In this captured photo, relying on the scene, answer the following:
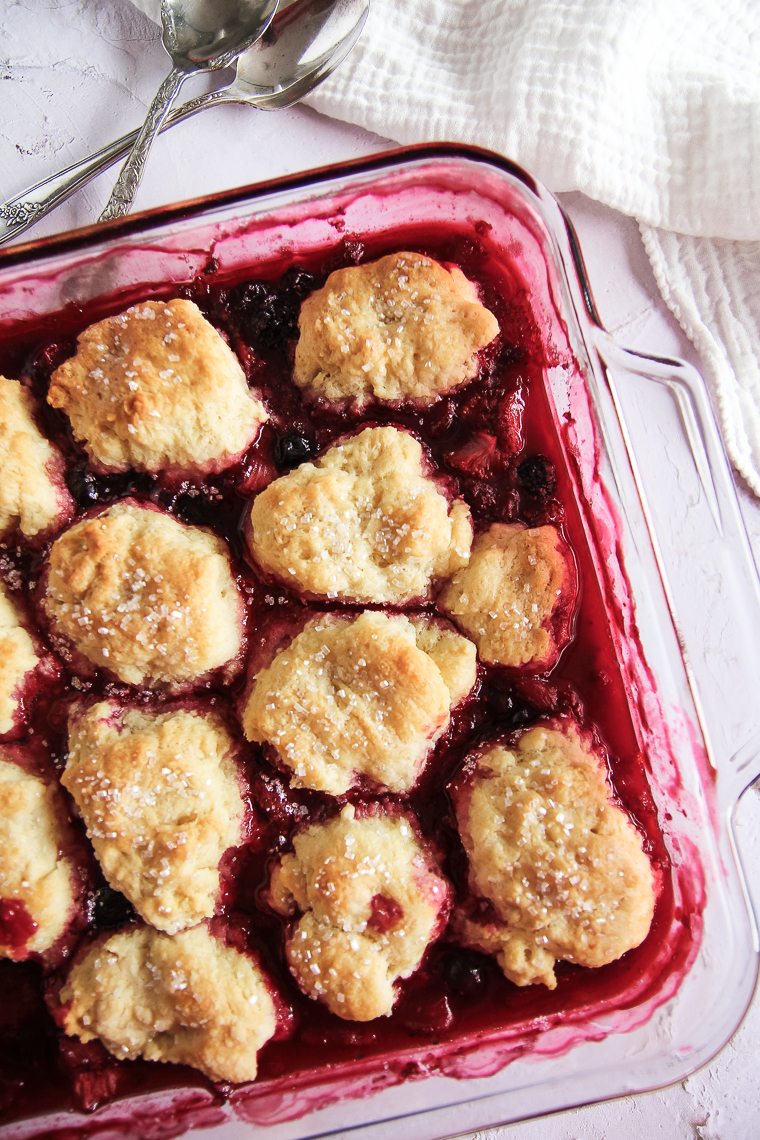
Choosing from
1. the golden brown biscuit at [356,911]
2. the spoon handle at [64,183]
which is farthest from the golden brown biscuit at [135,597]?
the spoon handle at [64,183]

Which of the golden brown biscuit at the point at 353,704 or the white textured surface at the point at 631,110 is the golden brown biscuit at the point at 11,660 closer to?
the golden brown biscuit at the point at 353,704

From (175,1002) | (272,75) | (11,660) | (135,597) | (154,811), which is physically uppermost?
(272,75)

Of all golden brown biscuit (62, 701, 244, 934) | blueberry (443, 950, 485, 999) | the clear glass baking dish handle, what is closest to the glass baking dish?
the clear glass baking dish handle

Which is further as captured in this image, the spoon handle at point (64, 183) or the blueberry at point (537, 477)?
the spoon handle at point (64, 183)

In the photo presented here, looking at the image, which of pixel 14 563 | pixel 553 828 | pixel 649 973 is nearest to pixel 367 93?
pixel 14 563

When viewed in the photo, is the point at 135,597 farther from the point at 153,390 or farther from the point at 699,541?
the point at 699,541

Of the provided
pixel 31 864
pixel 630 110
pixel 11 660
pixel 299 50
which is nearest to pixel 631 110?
pixel 630 110

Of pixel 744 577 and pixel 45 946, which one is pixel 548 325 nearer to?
pixel 744 577
